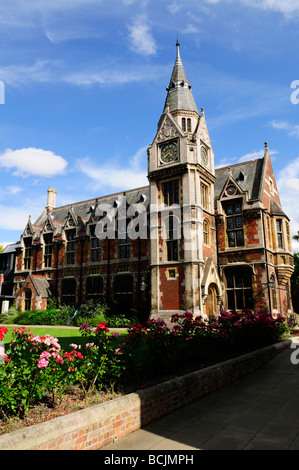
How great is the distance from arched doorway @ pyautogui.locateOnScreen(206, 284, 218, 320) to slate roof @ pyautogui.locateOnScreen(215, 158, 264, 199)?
24.7ft

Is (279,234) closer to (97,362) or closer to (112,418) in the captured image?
(97,362)

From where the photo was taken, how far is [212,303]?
75.7 ft

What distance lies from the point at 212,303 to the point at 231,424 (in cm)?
1781

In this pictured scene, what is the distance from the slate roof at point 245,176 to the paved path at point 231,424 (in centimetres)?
1860

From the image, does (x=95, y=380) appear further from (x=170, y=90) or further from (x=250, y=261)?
(x=170, y=90)

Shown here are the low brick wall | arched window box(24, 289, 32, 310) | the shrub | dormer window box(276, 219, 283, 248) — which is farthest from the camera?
arched window box(24, 289, 32, 310)

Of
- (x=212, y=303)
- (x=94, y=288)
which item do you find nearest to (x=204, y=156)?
(x=212, y=303)

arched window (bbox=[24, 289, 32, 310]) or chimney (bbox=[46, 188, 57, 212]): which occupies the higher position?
chimney (bbox=[46, 188, 57, 212])

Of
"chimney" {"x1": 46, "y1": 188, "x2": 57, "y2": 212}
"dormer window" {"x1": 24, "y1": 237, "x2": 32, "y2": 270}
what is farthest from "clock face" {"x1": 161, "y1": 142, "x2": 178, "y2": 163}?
"chimney" {"x1": 46, "y1": 188, "x2": 57, "y2": 212}

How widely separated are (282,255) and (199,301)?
8.22 meters

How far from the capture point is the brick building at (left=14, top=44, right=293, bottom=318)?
868 inches

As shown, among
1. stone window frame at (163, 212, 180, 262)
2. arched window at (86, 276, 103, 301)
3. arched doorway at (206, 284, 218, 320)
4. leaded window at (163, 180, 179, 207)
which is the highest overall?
leaded window at (163, 180, 179, 207)

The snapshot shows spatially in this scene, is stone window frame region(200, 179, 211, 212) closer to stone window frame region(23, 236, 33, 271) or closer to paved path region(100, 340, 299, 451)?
paved path region(100, 340, 299, 451)

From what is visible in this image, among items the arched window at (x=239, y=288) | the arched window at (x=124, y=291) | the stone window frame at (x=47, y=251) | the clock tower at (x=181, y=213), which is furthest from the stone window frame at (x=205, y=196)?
the stone window frame at (x=47, y=251)
